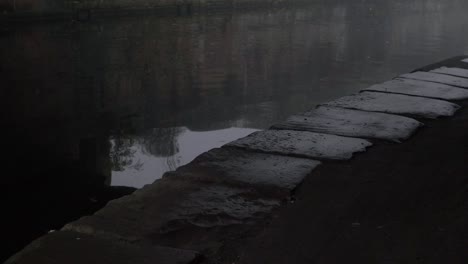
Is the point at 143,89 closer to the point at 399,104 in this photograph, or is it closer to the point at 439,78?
the point at 439,78

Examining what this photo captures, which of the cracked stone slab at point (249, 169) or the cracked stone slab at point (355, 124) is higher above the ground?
the cracked stone slab at point (355, 124)

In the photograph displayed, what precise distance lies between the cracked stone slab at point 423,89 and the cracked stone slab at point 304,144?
4.67 feet

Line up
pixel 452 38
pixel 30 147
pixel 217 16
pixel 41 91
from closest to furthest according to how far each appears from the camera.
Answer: pixel 30 147 < pixel 41 91 < pixel 452 38 < pixel 217 16

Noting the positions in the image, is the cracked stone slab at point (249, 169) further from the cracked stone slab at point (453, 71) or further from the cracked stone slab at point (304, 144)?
the cracked stone slab at point (453, 71)

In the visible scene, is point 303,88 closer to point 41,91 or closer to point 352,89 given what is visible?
point 352,89

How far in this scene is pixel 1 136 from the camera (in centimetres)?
543

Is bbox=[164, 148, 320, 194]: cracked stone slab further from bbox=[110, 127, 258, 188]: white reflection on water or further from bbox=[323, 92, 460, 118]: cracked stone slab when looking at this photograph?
bbox=[110, 127, 258, 188]: white reflection on water

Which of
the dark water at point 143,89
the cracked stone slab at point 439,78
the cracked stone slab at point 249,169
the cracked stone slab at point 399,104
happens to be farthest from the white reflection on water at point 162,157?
the cracked stone slab at point 439,78

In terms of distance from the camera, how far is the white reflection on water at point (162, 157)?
4355 millimetres

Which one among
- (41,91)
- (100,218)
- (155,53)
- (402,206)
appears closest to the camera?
(100,218)

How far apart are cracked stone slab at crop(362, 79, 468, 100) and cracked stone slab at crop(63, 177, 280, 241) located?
93.3 inches

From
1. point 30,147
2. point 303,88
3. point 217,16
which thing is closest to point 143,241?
point 30,147

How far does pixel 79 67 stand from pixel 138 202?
7.65 meters

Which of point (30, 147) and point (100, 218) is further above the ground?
point (100, 218)
